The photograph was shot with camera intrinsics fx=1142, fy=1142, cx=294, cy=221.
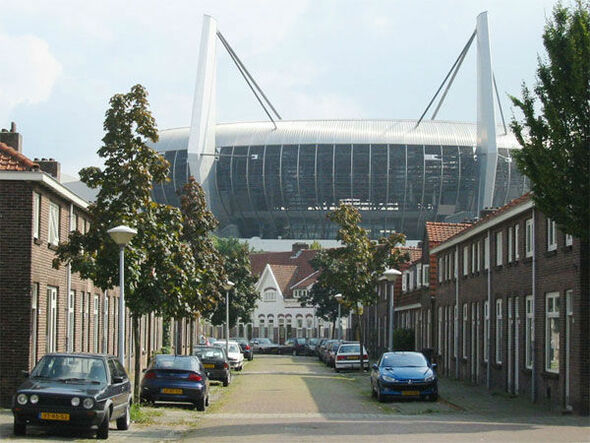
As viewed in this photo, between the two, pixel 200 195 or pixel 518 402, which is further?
pixel 200 195

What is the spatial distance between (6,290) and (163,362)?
4067mm

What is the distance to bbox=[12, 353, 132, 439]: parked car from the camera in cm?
1762

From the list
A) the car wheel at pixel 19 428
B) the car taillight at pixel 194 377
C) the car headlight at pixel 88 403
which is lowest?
the car wheel at pixel 19 428

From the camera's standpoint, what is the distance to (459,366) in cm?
4478

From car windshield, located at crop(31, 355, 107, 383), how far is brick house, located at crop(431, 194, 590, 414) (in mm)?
11095

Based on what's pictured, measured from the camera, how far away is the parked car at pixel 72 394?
1762 cm

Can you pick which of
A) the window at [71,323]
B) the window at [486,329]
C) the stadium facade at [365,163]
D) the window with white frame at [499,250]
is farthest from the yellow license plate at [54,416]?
the stadium facade at [365,163]

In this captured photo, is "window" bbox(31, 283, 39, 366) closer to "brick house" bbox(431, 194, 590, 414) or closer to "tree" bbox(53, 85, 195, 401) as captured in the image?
"tree" bbox(53, 85, 195, 401)

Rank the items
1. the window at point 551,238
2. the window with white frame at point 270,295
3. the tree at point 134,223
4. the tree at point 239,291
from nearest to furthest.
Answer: the tree at point 134,223 < the window at point 551,238 < the tree at point 239,291 < the window with white frame at point 270,295

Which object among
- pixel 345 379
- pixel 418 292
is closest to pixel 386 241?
pixel 418 292

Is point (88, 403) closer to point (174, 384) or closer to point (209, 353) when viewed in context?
point (174, 384)

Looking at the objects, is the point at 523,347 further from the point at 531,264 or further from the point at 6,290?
the point at 6,290

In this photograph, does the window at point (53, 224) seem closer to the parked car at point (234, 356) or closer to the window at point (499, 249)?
the window at point (499, 249)

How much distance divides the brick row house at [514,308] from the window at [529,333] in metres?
0.03
